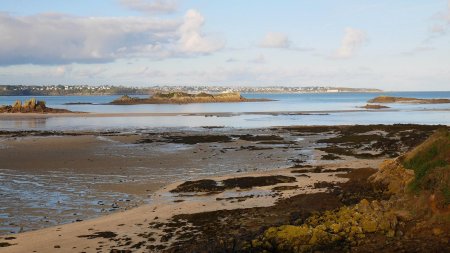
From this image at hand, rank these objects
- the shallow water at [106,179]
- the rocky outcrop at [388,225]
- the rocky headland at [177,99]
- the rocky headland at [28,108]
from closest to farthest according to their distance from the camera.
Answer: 1. the rocky outcrop at [388,225]
2. the shallow water at [106,179]
3. the rocky headland at [28,108]
4. the rocky headland at [177,99]

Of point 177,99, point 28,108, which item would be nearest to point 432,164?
point 28,108

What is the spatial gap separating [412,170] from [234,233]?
6.06 meters

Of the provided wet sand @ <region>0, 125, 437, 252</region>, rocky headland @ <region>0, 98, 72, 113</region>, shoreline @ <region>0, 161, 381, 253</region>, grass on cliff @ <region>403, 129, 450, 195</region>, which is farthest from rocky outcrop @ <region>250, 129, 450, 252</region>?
rocky headland @ <region>0, 98, 72, 113</region>

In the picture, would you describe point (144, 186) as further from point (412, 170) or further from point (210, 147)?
point (210, 147)

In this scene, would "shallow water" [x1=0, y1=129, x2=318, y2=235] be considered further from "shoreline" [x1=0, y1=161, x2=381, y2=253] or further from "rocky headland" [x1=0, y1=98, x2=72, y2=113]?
"rocky headland" [x1=0, y1=98, x2=72, y2=113]

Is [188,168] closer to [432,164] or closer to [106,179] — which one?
[106,179]

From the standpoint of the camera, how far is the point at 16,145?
100 feet

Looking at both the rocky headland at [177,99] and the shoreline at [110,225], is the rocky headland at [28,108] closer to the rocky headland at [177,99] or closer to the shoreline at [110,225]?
the rocky headland at [177,99]

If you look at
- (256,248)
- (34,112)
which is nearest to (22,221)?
(256,248)

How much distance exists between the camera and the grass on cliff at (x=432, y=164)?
10.1 meters

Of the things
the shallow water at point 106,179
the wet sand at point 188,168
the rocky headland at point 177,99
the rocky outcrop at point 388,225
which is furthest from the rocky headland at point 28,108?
the rocky outcrop at point 388,225

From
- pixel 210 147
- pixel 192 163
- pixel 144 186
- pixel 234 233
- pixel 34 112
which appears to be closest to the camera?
pixel 234 233

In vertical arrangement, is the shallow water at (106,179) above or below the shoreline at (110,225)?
below

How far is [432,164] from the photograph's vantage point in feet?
36.4
